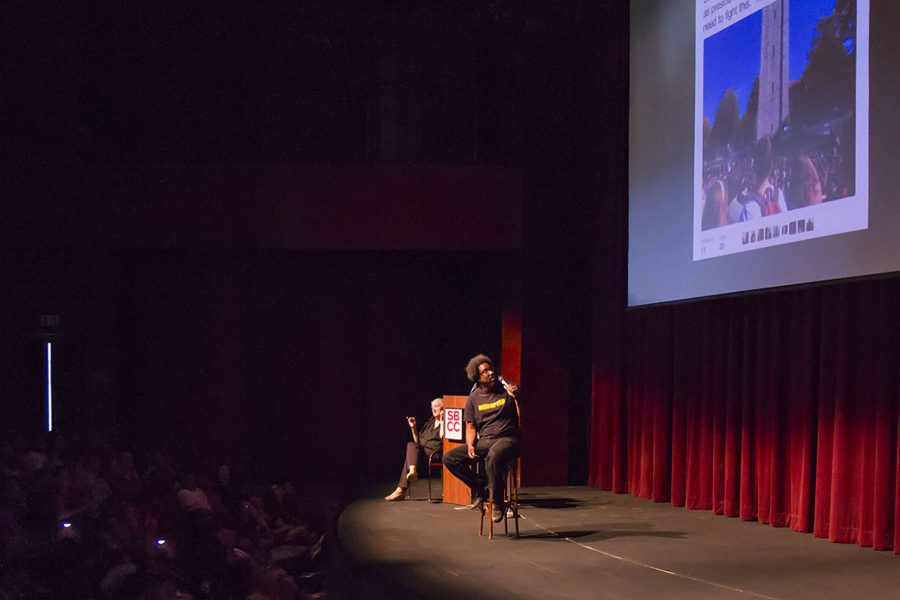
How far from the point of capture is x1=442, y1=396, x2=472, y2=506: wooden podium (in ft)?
23.3

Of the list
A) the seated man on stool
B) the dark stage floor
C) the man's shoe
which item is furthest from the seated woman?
the man's shoe

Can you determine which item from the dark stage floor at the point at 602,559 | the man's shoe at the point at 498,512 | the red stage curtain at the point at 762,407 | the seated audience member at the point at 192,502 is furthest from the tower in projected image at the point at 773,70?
the seated audience member at the point at 192,502

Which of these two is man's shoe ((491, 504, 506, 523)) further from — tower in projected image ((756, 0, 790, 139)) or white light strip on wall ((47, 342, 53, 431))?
white light strip on wall ((47, 342, 53, 431))

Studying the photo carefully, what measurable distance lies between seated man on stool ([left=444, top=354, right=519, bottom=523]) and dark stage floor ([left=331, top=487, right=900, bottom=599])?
1.17ft

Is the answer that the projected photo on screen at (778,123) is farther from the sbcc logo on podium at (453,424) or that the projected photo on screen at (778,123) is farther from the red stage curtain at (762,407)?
the sbcc logo on podium at (453,424)

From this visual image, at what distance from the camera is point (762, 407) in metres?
6.22

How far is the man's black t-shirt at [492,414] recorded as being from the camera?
593cm

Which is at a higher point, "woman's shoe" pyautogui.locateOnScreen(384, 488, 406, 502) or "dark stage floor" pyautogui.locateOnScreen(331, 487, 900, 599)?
"dark stage floor" pyautogui.locateOnScreen(331, 487, 900, 599)

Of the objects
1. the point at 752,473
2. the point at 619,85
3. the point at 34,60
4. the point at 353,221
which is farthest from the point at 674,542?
the point at 34,60

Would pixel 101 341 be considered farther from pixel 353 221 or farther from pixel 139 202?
pixel 353 221

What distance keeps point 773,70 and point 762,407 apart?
7.42ft

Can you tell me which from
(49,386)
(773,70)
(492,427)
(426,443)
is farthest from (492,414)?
(49,386)

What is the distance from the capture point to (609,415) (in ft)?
26.6

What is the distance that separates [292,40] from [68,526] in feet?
28.9
